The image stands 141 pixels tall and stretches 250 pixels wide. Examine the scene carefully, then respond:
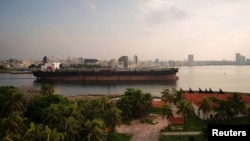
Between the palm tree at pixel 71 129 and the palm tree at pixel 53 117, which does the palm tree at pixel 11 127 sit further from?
the palm tree at pixel 71 129

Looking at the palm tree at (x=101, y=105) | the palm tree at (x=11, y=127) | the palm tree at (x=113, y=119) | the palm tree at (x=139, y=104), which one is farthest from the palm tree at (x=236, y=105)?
the palm tree at (x=11, y=127)

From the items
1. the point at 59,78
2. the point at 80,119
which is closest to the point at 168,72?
the point at 59,78

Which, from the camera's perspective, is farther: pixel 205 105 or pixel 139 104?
pixel 139 104

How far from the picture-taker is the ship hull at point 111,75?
148 m

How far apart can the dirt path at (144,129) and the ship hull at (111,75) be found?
97.0m

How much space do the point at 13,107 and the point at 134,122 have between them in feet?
64.5

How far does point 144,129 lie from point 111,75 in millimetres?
106139

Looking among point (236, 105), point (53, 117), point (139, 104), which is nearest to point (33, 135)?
point (53, 117)

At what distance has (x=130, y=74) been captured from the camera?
150 m

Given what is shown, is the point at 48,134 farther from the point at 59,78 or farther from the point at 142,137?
the point at 59,78

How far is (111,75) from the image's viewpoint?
151125 mm

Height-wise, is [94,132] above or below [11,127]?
below

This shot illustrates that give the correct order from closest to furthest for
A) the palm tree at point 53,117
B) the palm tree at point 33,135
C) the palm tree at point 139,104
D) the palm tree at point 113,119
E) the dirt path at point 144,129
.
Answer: the palm tree at point 33,135
the palm tree at point 53,117
the palm tree at point 113,119
the dirt path at point 144,129
the palm tree at point 139,104

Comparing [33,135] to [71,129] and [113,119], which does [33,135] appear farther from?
[113,119]
